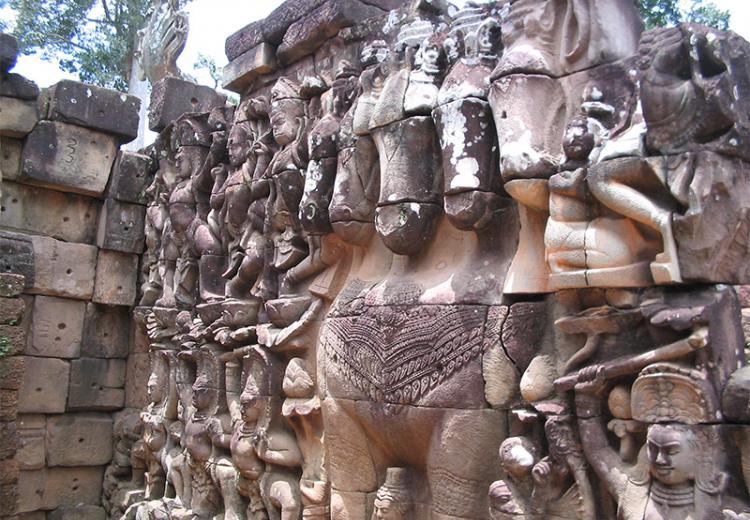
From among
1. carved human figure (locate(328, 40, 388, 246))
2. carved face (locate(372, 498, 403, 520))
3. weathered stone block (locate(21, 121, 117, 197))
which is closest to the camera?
carved face (locate(372, 498, 403, 520))

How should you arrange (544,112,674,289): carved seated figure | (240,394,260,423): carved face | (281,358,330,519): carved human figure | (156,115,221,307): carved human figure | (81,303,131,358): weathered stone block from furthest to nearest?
(81,303,131,358): weathered stone block, (156,115,221,307): carved human figure, (240,394,260,423): carved face, (281,358,330,519): carved human figure, (544,112,674,289): carved seated figure

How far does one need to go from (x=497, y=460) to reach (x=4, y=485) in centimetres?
478

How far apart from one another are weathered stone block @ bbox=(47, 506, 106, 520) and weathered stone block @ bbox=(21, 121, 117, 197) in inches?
129

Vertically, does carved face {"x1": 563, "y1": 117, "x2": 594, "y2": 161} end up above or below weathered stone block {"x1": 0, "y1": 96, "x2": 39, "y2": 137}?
below

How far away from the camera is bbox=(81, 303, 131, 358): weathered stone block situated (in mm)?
8273

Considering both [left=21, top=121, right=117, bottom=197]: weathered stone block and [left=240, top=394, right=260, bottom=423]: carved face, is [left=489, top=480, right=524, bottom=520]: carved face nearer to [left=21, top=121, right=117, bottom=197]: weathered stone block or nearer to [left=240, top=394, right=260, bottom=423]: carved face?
[left=240, top=394, right=260, bottom=423]: carved face

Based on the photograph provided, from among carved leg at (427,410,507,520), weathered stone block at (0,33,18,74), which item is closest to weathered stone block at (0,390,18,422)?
weathered stone block at (0,33,18,74)

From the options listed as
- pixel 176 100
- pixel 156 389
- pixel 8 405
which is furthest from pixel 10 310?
pixel 176 100


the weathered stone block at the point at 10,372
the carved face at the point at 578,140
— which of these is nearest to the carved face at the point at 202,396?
the weathered stone block at the point at 10,372

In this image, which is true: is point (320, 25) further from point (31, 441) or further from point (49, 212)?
point (31, 441)

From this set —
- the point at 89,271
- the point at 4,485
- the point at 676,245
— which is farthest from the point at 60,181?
the point at 676,245

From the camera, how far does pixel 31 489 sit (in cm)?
780

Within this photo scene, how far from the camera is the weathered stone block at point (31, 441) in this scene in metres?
7.73

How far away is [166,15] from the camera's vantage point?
11812mm
